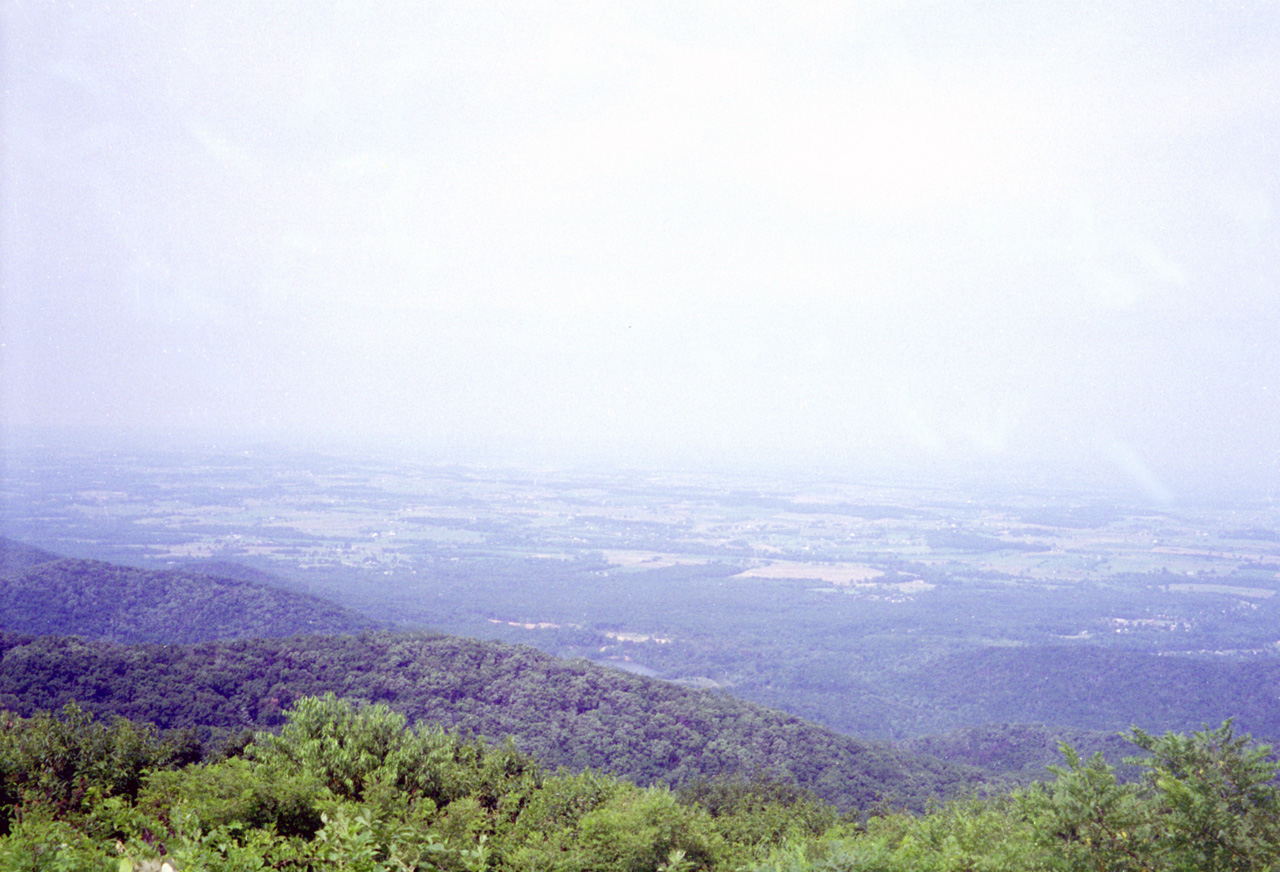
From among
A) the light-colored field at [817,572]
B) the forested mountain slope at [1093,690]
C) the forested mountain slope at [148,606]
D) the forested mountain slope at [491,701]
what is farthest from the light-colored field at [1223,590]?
the forested mountain slope at [148,606]

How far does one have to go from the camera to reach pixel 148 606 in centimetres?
7119

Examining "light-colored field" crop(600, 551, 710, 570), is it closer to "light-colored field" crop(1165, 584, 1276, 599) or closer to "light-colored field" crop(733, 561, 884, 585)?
"light-colored field" crop(733, 561, 884, 585)

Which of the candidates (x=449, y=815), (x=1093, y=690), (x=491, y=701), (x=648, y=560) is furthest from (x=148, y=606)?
(x=1093, y=690)

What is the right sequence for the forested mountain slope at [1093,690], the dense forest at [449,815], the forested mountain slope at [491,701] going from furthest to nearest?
1. the forested mountain slope at [1093,690]
2. the forested mountain slope at [491,701]
3. the dense forest at [449,815]

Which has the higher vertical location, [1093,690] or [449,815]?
[449,815]

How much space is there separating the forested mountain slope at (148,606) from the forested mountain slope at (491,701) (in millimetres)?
26052

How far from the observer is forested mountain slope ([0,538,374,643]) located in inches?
2576

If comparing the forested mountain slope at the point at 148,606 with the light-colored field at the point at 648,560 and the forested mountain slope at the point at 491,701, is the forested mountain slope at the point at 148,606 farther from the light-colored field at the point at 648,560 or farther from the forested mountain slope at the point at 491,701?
the light-colored field at the point at 648,560

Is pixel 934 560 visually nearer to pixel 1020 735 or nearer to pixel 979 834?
pixel 1020 735

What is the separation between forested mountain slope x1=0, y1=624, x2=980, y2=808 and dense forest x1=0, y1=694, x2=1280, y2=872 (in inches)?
861

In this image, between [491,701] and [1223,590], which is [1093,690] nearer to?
[491,701]

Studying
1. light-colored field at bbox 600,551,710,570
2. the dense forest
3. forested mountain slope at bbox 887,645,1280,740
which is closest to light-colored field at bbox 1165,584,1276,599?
forested mountain slope at bbox 887,645,1280,740

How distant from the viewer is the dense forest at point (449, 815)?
25.5 feet

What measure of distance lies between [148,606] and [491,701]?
46839mm
